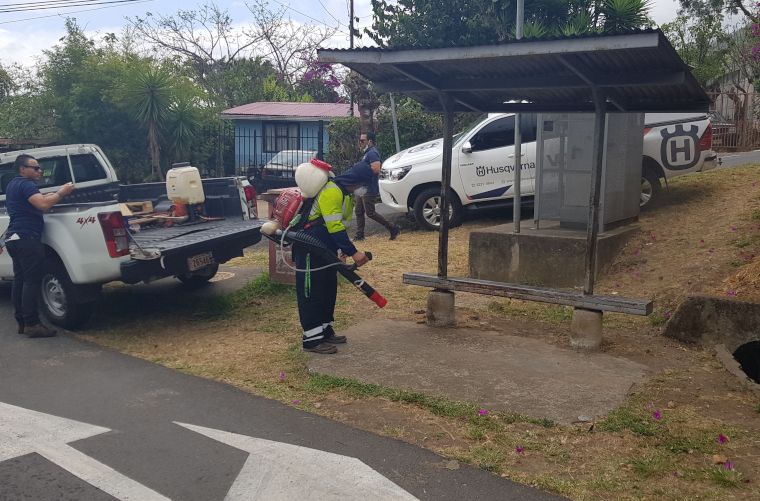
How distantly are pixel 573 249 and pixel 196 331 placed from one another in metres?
→ 4.16

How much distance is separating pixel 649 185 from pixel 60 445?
913cm

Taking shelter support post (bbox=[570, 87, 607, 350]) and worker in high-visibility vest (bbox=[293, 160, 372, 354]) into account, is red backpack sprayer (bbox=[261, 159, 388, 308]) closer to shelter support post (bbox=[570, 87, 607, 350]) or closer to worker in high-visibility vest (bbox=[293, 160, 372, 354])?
worker in high-visibility vest (bbox=[293, 160, 372, 354])

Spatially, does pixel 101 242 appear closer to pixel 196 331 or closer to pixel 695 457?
pixel 196 331

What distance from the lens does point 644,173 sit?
11.0m

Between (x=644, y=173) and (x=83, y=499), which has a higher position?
(x=644, y=173)

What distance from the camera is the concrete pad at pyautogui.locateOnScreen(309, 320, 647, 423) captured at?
5066 millimetres

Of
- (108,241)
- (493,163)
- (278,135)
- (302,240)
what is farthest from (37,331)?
(278,135)

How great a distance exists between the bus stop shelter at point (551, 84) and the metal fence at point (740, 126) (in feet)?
54.6

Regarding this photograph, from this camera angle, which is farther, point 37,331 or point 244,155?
point 244,155

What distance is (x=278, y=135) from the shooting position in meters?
26.0

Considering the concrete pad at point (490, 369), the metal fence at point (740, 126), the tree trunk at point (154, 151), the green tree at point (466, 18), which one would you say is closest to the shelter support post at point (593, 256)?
the concrete pad at point (490, 369)

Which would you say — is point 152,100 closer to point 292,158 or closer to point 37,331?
point 292,158

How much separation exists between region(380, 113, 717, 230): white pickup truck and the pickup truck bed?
3.35 m

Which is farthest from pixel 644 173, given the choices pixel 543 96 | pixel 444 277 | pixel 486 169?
pixel 444 277
